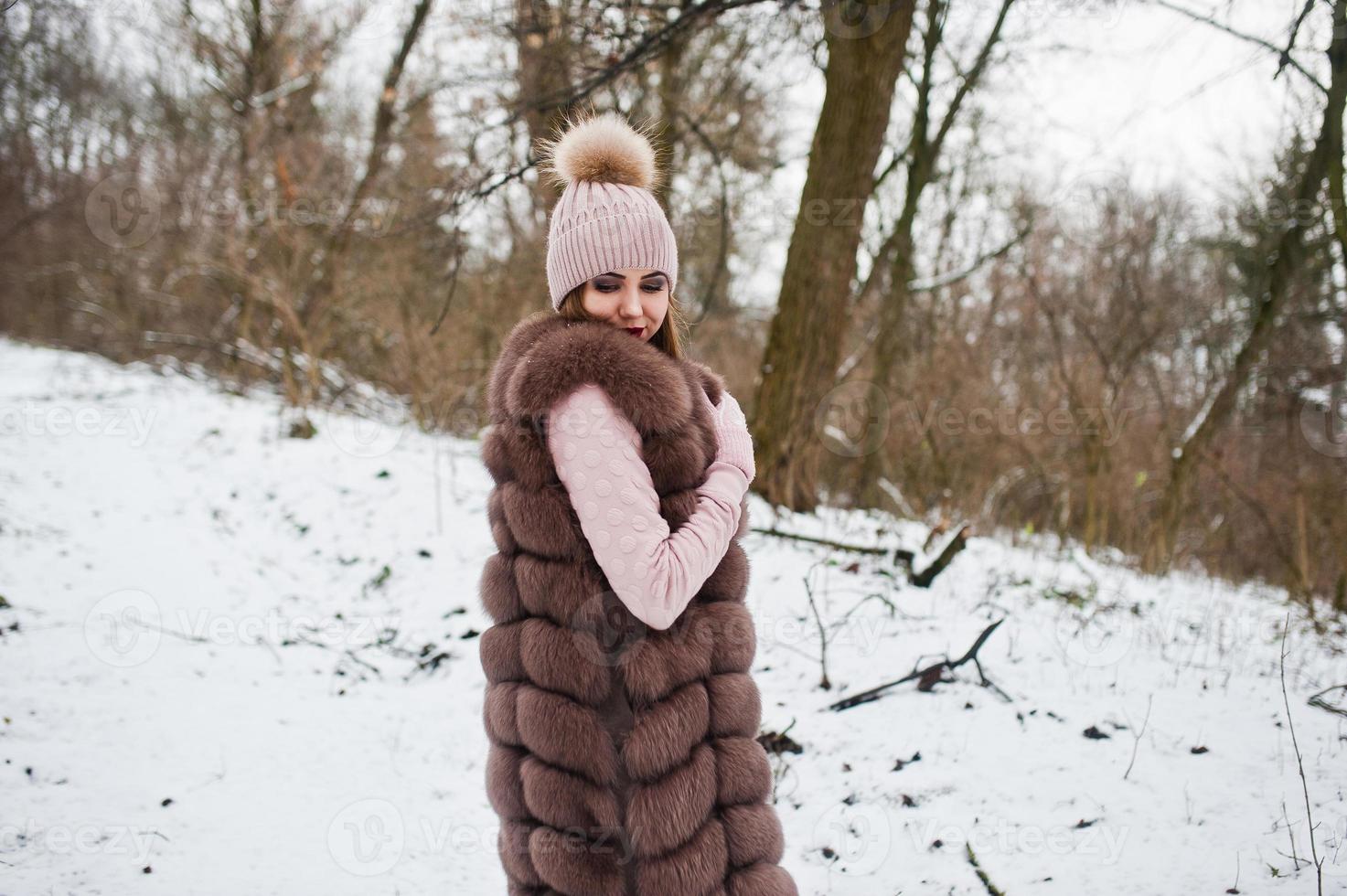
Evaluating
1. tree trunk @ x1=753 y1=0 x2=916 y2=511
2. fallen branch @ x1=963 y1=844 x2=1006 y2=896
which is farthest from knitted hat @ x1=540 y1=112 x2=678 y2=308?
tree trunk @ x1=753 y1=0 x2=916 y2=511

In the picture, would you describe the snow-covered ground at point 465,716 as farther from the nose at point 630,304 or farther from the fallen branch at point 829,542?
the nose at point 630,304

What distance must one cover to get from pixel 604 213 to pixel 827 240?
4234 mm

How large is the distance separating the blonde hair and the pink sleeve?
A: 0.99 ft

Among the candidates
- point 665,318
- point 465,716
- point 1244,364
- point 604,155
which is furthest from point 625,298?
point 1244,364

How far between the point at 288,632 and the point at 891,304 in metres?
10.1

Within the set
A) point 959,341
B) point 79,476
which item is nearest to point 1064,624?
point 79,476

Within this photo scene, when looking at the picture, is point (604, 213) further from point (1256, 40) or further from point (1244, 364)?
point (1244, 364)

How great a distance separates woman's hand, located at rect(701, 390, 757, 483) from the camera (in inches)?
65.2

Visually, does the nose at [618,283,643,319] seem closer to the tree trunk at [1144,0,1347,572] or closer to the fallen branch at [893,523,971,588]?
the fallen branch at [893,523,971,588]

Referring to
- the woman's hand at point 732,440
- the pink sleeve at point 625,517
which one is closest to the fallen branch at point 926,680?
the woman's hand at point 732,440

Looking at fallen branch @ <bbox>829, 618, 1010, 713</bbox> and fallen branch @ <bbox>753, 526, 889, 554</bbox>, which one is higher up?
fallen branch @ <bbox>753, 526, 889, 554</bbox>

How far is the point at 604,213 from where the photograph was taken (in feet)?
5.41

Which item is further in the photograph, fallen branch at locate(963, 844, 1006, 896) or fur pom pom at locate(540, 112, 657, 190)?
fallen branch at locate(963, 844, 1006, 896)

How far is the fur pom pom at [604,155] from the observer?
1719 mm
